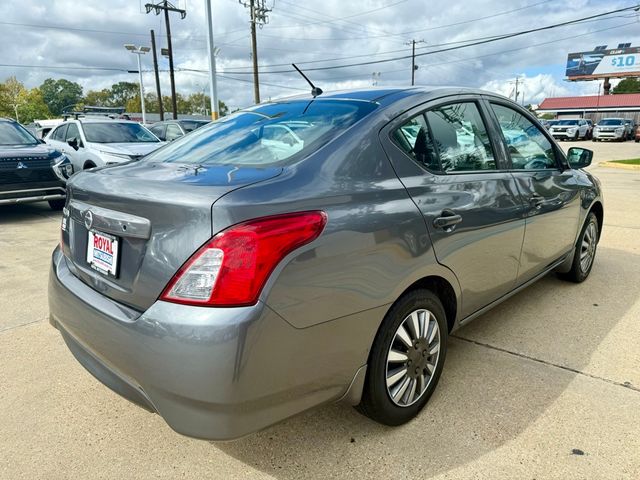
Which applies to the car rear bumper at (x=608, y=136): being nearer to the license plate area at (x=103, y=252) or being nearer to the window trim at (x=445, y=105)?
the window trim at (x=445, y=105)

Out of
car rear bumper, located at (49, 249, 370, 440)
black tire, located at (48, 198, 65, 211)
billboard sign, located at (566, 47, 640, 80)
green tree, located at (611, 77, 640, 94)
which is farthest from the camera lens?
green tree, located at (611, 77, 640, 94)

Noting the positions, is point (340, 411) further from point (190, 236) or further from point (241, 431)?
point (190, 236)

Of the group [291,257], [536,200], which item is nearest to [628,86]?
[536,200]

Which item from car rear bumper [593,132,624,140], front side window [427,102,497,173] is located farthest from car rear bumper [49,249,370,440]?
car rear bumper [593,132,624,140]

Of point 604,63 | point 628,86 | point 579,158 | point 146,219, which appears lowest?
point 146,219

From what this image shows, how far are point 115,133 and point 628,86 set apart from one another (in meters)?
105

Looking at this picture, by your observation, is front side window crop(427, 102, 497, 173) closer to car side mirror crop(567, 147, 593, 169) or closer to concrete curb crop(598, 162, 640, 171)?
car side mirror crop(567, 147, 593, 169)

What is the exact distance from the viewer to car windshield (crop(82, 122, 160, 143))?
30.5 feet

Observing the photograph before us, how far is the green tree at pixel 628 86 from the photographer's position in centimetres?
8607

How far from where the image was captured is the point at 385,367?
6.99 ft

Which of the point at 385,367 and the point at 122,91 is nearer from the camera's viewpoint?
the point at 385,367

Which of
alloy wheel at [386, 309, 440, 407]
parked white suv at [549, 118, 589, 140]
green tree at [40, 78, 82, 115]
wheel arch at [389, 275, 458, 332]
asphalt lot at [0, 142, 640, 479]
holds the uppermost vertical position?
green tree at [40, 78, 82, 115]

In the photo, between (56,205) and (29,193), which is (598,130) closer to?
(56,205)

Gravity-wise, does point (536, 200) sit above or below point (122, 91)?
below
